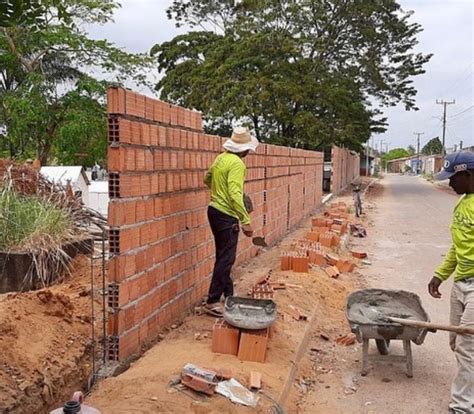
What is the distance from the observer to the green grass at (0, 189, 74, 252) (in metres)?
6.27

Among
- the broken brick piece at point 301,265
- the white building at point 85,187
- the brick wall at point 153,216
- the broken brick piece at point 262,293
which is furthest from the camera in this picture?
the white building at point 85,187

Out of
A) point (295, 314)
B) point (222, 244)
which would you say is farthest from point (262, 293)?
point (222, 244)

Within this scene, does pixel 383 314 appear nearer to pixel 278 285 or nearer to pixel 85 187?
pixel 278 285

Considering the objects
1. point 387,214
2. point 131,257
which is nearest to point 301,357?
point 131,257

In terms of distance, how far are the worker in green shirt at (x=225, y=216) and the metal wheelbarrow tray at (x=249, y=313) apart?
2.19ft

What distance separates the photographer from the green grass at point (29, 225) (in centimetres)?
627

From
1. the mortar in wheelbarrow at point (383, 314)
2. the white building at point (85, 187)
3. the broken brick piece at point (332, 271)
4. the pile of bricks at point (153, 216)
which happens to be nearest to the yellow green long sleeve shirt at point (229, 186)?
the pile of bricks at point (153, 216)

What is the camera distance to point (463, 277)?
4082 millimetres

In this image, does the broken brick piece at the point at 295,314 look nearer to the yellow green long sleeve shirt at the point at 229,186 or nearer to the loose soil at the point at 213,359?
the loose soil at the point at 213,359

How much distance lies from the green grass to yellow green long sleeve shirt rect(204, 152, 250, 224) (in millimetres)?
2245

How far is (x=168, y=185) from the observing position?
521cm

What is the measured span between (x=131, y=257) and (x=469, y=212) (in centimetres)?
262

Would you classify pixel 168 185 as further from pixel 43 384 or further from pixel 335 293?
pixel 335 293

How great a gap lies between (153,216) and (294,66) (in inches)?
957
